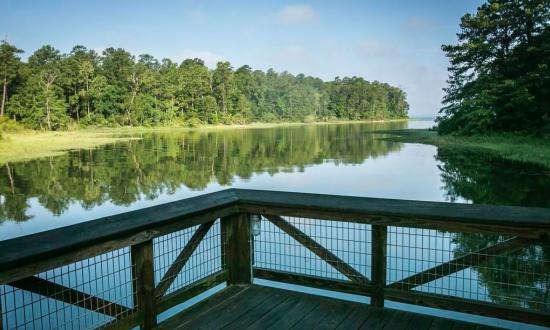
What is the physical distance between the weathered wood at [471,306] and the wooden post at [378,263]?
7 centimetres

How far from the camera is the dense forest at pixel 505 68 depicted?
29719 mm

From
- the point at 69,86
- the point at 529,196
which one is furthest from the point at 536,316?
the point at 69,86

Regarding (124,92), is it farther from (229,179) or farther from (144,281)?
(144,281)

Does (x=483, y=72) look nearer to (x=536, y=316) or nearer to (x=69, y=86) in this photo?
(x=536, y=316)

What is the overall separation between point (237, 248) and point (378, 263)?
132cm

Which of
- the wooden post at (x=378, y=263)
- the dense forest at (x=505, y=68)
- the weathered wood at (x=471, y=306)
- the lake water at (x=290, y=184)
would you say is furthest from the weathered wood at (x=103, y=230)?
the dense forest at (x=505, y=68)

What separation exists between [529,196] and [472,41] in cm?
2413

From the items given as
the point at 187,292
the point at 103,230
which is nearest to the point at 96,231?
the point at 103,230

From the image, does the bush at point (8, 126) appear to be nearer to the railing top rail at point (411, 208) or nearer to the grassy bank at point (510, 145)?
the grassy bank at point (510, 145)

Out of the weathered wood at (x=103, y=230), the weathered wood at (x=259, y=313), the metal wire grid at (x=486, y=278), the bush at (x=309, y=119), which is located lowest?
the metal wire grid at (x=486, y=278)

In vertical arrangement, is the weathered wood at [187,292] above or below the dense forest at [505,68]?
below

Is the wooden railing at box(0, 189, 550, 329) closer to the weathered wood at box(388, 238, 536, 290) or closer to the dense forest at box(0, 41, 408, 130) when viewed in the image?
the weathered wood at box(388, 238, 536, 290)

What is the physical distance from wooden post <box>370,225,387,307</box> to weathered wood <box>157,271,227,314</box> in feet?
4.54

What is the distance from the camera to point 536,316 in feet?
10.9
